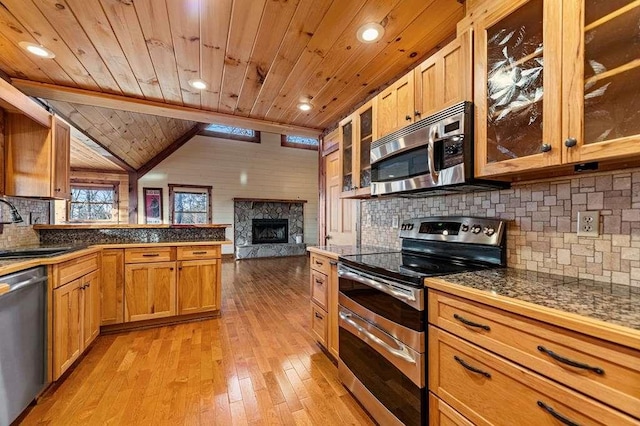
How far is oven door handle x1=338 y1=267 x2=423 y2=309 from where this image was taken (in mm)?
Answer: 1253

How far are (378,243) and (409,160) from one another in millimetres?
1086

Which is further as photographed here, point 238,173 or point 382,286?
point 238,173

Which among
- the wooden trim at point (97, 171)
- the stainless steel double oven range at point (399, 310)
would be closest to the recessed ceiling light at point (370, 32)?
the stainless steel double oven range at point (399, 310)

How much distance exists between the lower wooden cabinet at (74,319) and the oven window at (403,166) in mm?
2480

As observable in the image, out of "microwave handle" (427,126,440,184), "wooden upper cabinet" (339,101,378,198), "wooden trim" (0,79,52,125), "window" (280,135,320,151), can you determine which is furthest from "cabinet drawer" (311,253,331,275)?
"window" (280,135,320,151)

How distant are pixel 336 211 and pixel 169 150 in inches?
228

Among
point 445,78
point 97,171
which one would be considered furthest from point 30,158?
point 97,171

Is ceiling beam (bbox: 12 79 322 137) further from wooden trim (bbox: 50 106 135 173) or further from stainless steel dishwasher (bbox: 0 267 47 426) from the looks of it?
stainless steel dishwasher (bbox: 0 267 47 426)

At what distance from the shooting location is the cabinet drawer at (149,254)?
9.07 feet

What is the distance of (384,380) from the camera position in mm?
1456

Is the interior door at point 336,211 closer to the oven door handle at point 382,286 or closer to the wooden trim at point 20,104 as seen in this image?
the oven door handle at point 382,286

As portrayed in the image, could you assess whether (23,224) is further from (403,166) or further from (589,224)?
(589,224)

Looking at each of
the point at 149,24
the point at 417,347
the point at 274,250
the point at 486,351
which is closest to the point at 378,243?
the point at 417,347

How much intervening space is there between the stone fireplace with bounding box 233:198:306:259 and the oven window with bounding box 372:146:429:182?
248 inches
